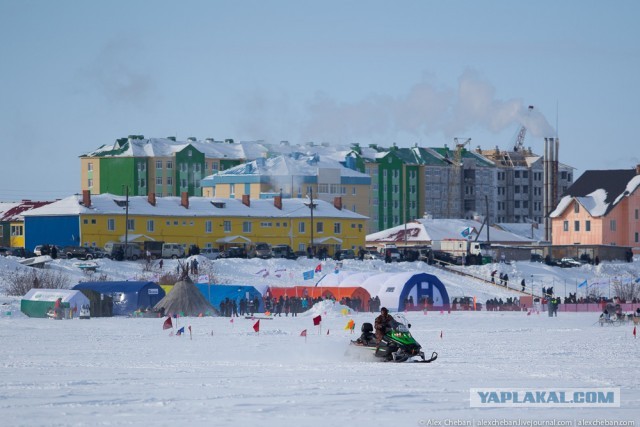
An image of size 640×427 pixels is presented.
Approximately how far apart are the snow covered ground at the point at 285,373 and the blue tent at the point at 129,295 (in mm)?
7980

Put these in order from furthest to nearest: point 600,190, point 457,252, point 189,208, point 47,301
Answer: point 600,190 < point 457,252 < point 189,208 < point 47,301

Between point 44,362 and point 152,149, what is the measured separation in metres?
121

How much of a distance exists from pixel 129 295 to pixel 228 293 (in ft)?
21.4

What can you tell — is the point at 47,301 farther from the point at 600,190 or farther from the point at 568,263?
the point at 600,190

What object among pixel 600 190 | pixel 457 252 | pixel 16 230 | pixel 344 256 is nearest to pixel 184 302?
pixel 344 256

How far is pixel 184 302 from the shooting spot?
2323 inches

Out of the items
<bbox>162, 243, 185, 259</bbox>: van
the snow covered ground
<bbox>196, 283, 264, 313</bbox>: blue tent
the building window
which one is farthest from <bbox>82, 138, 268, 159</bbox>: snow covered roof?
the snow covered ground

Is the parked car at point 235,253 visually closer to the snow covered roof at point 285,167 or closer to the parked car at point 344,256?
the parked car at point 344,256

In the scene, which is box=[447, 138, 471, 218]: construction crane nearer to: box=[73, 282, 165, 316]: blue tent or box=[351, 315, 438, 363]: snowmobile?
box=[73, 282, 165, 316]: blue tent

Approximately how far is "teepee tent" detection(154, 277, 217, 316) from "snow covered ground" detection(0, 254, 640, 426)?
5.38m

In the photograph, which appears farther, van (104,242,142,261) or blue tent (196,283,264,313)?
van (104,242,142,261)

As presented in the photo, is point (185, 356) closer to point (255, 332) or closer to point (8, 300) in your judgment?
point (255, 332)

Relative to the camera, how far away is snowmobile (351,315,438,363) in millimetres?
31656

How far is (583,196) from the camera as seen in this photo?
11800 centimetres
